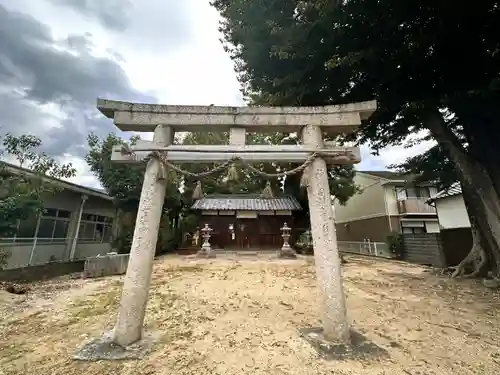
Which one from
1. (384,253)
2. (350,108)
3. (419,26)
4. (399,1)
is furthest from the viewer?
(384,253)

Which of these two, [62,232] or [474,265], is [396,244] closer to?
[474,265]

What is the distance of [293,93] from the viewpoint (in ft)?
24.3

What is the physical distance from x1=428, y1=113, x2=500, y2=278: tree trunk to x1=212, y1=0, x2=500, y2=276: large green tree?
1.1 inches

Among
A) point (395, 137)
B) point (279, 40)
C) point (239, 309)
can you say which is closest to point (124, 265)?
point (239, 309)

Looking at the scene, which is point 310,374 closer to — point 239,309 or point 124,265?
point 239,309

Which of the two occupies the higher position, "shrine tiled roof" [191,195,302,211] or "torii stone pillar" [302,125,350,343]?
"shrine tiled roof" [191,195,302,211]

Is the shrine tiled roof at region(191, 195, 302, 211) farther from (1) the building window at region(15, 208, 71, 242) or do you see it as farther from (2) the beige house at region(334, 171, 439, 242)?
(2) the beige house at region(334, 171, 439, 242)

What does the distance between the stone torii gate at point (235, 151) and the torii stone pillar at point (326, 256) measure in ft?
0.05

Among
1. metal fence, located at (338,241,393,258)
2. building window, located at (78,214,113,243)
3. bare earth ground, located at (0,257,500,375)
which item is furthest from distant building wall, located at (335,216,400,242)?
building window, located at (78,214,113,243)

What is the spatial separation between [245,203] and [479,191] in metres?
14.1

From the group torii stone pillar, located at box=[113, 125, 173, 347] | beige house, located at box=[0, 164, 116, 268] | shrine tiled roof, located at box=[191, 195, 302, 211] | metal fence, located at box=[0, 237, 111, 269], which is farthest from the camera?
shrine tiled roof, located at box=[191, 195, 302, 211]

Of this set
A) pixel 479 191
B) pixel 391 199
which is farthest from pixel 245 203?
pixel 479 191

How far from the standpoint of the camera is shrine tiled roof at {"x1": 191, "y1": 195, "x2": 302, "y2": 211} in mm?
18641

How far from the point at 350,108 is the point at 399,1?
2.81 m
